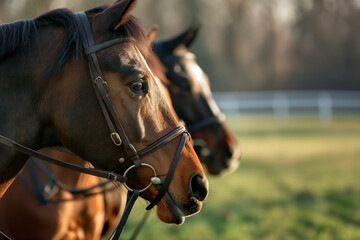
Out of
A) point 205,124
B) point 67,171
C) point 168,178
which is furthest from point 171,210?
point 205,124

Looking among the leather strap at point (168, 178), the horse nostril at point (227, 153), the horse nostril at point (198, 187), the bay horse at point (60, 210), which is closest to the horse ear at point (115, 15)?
the bay horse at point (60, 210)

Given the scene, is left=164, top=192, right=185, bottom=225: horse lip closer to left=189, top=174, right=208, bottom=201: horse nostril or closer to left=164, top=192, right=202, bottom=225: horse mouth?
left=164, top=192, right=202, bottom=225: horse mouth

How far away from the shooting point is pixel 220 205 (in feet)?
26.1

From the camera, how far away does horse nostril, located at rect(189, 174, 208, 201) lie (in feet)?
7.38

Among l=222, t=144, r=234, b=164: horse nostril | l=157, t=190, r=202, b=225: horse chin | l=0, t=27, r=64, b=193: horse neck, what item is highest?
l=0, t=27, r=64, b=193: horse neck

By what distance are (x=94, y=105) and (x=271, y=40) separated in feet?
103

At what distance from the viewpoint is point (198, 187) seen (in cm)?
228

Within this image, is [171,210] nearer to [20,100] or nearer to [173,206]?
Answer: [173,206]

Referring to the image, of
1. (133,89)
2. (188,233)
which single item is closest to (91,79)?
(133,89)

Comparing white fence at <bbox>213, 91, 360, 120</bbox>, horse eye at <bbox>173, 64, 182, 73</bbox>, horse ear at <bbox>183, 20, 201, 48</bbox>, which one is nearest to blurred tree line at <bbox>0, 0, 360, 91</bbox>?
white fence at <bbox>213, 91, 360, 120</bbox>

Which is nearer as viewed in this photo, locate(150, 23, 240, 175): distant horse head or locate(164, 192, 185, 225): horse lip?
locate(164, 192, 185, 225): horse lip

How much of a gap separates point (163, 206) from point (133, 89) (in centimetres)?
66

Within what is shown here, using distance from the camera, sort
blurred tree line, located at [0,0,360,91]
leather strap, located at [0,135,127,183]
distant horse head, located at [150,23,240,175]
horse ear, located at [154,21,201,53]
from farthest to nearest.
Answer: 1. blurred tree line, located at [0,0,360,91]
2. horse ear, located at [154,21,201,53]
3. distant horse head, located at [150,23,240,175]
4. leather strap, located at [0,135,127,183]

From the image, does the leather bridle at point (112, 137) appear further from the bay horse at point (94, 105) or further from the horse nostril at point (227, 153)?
the horse nostril at point (227, 153)
